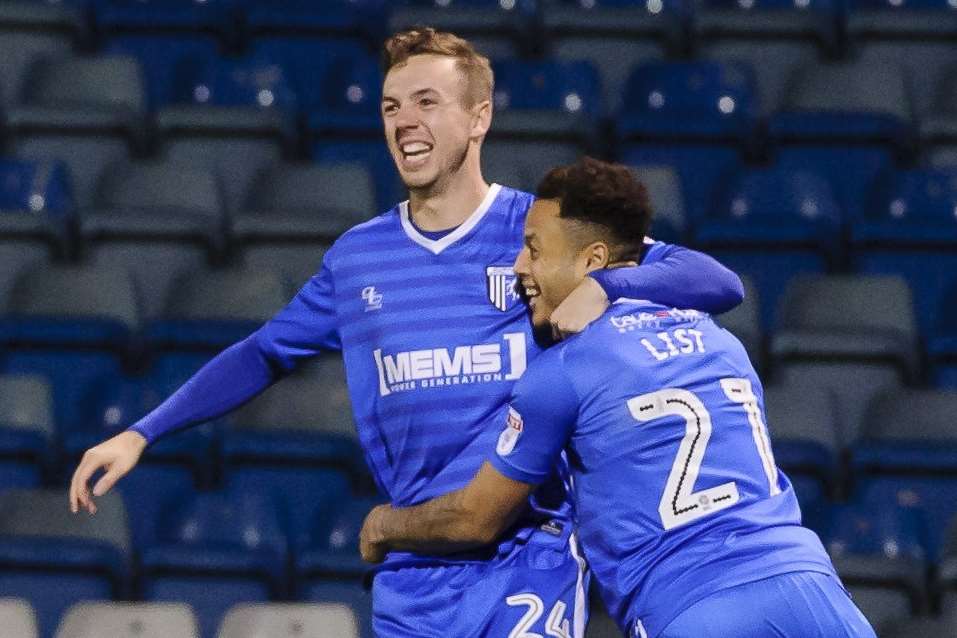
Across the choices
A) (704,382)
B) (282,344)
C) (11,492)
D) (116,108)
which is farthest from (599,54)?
(704,382)

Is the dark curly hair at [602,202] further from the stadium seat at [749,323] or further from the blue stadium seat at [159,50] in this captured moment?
the blue stadium seat at [159,50]

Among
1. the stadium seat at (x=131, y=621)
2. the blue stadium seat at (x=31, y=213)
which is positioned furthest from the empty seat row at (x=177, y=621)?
the blue stadium seat at (x=31, y=213)

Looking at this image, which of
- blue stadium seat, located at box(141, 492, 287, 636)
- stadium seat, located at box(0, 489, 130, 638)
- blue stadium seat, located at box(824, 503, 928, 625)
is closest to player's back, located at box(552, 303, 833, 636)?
blue stadium seat, located at box(824, 503, 928, 625)

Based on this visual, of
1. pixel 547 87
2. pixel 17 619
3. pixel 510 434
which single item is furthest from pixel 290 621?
pixel 547 87

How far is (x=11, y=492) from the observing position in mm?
5469

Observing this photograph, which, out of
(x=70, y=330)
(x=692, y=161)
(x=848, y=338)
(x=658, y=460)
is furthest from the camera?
(x=692, y=161)

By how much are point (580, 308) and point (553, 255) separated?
14cm

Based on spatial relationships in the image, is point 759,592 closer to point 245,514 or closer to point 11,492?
point 245,514

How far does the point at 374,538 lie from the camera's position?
11.2 feet

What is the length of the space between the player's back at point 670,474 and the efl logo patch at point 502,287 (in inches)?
13.7

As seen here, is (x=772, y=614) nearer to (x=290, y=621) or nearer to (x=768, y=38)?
(x=290, y=621)

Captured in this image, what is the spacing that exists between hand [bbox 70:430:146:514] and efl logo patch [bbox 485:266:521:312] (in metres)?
0.76

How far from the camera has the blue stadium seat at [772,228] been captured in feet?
20.3

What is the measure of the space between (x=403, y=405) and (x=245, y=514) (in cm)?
211
